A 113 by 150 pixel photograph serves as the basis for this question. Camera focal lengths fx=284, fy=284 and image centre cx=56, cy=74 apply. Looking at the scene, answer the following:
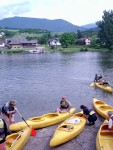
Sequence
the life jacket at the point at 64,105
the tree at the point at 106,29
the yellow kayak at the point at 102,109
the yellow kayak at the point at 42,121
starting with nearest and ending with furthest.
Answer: the yellow kayak at the point at 42,121, the life jacket at the point at 64,105, the yellow kayak at the point at 102,109, the tree at the point at 106,29

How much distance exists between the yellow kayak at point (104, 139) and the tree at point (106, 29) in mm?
A: 86745

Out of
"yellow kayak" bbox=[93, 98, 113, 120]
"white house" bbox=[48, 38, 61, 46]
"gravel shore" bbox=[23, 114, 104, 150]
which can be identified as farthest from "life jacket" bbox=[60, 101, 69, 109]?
"white house" bbox=[48, 38, 61, 46]

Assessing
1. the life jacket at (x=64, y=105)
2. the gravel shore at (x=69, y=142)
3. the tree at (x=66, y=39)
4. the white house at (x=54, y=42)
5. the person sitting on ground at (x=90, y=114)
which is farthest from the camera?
the white house at (x=54, y=42)

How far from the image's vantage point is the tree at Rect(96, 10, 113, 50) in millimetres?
100162

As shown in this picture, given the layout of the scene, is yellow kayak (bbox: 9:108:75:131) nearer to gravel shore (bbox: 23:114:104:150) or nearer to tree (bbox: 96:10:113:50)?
gravel shore (bbox: 23:114:104:150)

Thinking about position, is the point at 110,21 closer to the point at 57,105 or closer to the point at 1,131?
the point at 57,105

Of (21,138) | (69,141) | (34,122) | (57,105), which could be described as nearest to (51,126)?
(34,122)

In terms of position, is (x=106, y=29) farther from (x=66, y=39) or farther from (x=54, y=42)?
(x=54, y=42)

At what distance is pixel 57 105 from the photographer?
25.8 m

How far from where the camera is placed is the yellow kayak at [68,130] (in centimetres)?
1518

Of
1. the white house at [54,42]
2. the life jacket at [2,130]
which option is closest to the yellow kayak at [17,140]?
the life jacket at [2,130]

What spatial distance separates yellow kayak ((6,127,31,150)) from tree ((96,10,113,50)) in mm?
87697

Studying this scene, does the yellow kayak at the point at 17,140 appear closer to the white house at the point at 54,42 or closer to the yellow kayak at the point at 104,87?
the yellow kayak at the point at 104,87

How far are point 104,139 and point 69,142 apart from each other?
2.17m
